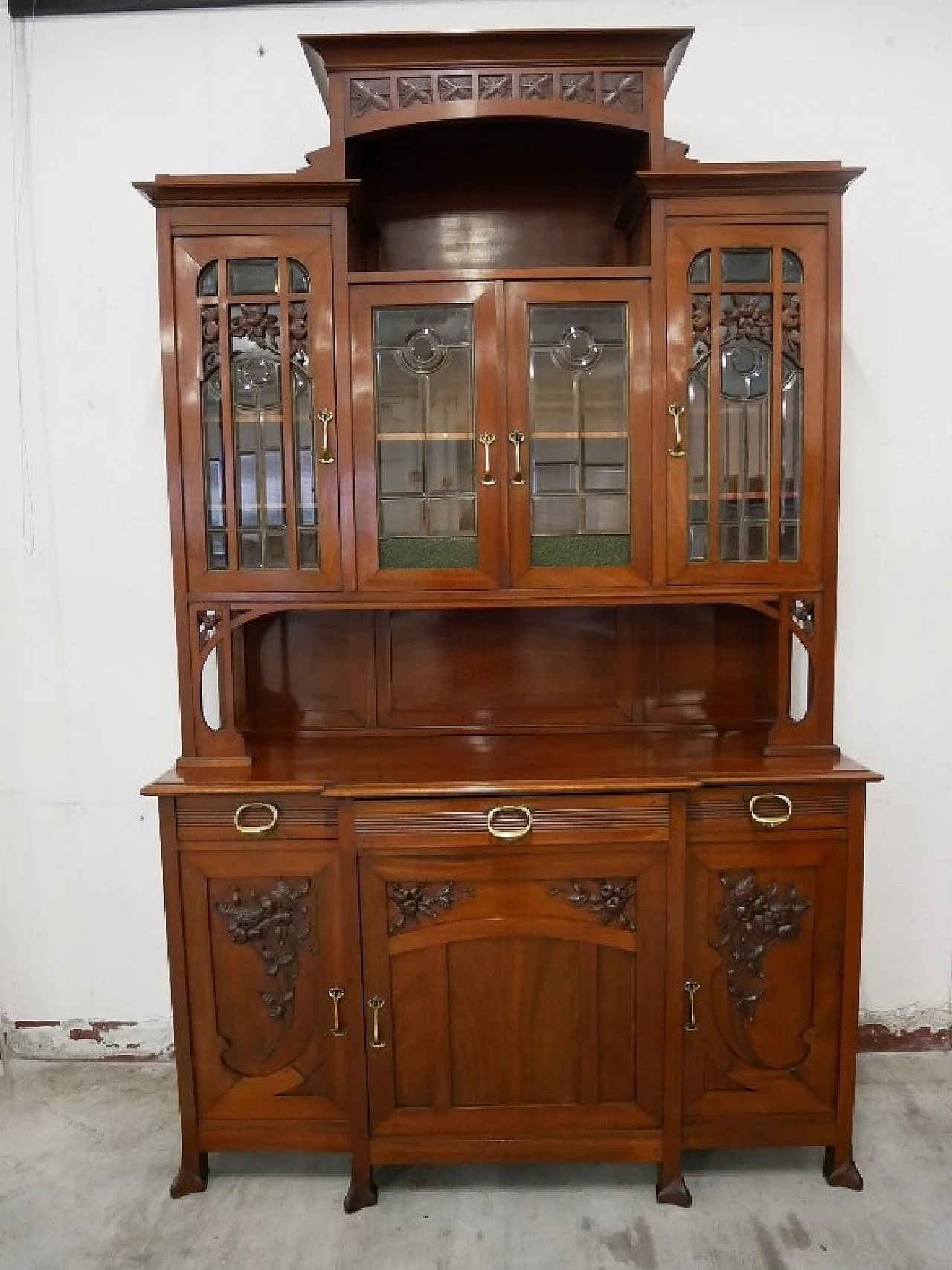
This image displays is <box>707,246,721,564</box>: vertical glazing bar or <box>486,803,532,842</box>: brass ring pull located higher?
<box>707,246,721,564</box>: vertical glazing bar

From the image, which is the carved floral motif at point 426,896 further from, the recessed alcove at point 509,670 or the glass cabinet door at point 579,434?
the glass cabinet door at point 579,434

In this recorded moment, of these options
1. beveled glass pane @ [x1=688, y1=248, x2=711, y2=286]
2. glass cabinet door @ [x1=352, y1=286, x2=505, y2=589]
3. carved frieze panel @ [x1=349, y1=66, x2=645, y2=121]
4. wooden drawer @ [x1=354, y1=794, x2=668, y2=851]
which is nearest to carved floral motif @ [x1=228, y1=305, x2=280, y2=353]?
glass cabinet door @ [x1=352, y1=286, x2=505, y2=589]

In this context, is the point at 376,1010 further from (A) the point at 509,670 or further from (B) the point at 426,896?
(A) the point at 509,670

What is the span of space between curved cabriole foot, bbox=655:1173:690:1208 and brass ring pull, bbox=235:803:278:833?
122 centimetres

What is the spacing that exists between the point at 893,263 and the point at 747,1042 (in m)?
2.07

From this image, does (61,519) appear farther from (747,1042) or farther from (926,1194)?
(926,1194)

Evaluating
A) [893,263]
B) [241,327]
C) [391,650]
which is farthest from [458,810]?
[893,263]

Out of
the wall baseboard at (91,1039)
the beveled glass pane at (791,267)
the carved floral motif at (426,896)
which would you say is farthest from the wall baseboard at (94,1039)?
the beveled glass pane at (791,267)

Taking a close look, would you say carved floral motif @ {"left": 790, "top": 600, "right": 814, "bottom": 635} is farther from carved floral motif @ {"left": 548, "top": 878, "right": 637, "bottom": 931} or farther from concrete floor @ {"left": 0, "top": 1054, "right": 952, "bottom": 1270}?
concrete floor @ {"left": 0, "top": 1054, "right": 952, "bottom": 1270}

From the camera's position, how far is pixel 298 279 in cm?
165

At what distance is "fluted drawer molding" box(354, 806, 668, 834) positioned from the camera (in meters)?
1.59

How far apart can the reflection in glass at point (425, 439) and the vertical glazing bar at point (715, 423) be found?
0.54m

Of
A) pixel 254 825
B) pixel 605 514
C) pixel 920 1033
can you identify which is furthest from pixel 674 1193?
pixel 605 514

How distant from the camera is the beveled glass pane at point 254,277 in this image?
5.37ft
